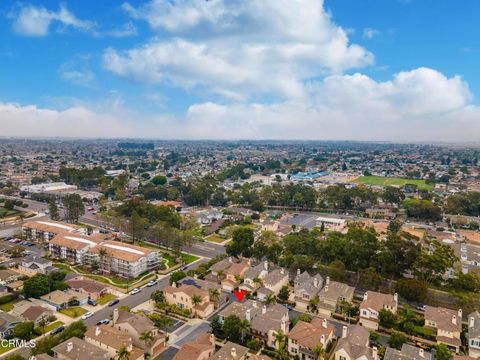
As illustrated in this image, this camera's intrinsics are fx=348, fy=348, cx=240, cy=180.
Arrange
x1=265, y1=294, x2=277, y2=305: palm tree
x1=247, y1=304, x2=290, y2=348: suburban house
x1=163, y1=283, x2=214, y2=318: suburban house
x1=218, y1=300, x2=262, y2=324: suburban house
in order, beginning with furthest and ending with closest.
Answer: x1=265, y1=294, x2=277, y2=305: palm tree → x1=163, y1=283, x2=214, y2=318: suburban house → x1=218, y1=300, x2=262, y2=324: suburban house → x1=247, y1=304, x2=290, y2=348: suburban house

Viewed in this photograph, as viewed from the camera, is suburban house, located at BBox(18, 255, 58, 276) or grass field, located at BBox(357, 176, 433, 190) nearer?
suburban house, located at BBox(18, 255, 58, 276)

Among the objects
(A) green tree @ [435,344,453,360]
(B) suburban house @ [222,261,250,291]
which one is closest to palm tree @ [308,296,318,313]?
(B) suburban house @ [222,261,250,291]

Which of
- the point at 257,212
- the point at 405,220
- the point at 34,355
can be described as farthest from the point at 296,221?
the point at 34,355

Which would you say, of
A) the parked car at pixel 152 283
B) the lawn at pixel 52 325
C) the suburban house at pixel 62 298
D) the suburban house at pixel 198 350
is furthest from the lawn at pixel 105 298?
the suburban house at pixel 198 350

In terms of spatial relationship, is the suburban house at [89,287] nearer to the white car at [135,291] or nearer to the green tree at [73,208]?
the white car at [135,291]

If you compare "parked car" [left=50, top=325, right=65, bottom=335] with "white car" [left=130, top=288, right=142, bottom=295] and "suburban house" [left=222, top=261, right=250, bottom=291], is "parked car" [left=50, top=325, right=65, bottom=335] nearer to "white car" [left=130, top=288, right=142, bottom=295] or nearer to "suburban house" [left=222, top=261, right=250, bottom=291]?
"white car" [left=130, top=288, right=142, bottom=295]

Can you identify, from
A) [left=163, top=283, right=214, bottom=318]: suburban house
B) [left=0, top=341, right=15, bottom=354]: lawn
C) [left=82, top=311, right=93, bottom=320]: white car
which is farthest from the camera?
A: [left=163, top=283, right=214, bottom=318]: suburban house

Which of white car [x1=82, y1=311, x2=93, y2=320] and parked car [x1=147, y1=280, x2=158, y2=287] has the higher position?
white car [x1=82, y1=311, x2=93, y2=320]
